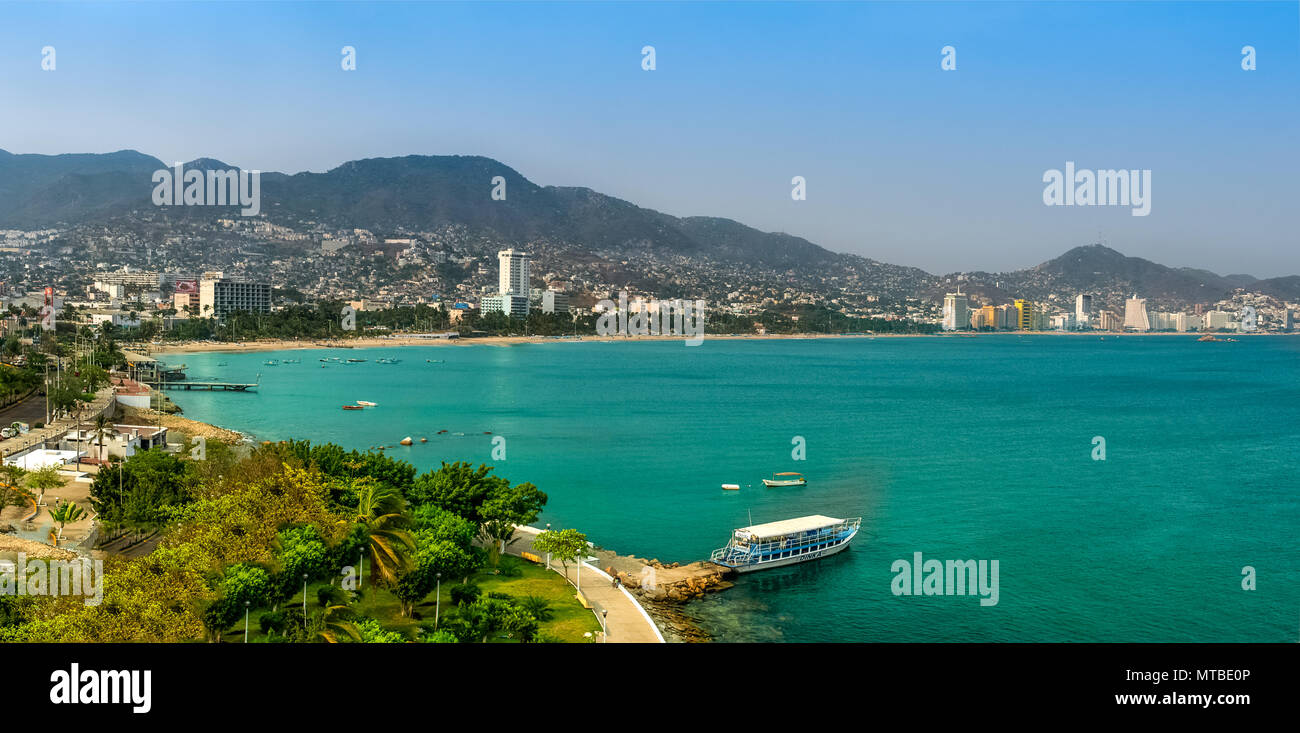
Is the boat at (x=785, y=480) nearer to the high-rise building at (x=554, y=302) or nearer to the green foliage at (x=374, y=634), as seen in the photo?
the green foliage at (x=374, y=634)

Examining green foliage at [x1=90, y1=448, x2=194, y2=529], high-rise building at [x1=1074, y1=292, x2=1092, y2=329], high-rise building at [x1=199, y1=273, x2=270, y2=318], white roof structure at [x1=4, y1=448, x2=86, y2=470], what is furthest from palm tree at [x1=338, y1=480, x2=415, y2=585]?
high-rise building at [x1=1074, y1=292, x2=1092, y2=329]

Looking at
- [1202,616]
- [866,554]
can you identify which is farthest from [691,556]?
[1202,616]

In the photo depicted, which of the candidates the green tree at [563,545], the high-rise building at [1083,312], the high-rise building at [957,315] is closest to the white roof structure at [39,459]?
the green tree at [563,545]

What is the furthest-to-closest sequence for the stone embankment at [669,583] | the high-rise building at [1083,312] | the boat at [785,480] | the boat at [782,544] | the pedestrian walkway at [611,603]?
1. the high-rise building at [1083,312]
2. the boat at [785,480]
3. the boat at [782,544]
4. the stone embankment at [669,583]
5. the pedestrian walkway at [611,603]

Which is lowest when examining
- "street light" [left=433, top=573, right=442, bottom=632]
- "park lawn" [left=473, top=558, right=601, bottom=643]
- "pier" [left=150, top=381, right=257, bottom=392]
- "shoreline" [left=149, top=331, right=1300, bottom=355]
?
"park lawn" [left=473, top=558, right=601, bottom=643]

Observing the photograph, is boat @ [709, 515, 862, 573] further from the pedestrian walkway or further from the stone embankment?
the pedestrian walkway

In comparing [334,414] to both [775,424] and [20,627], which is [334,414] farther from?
[20,627]
